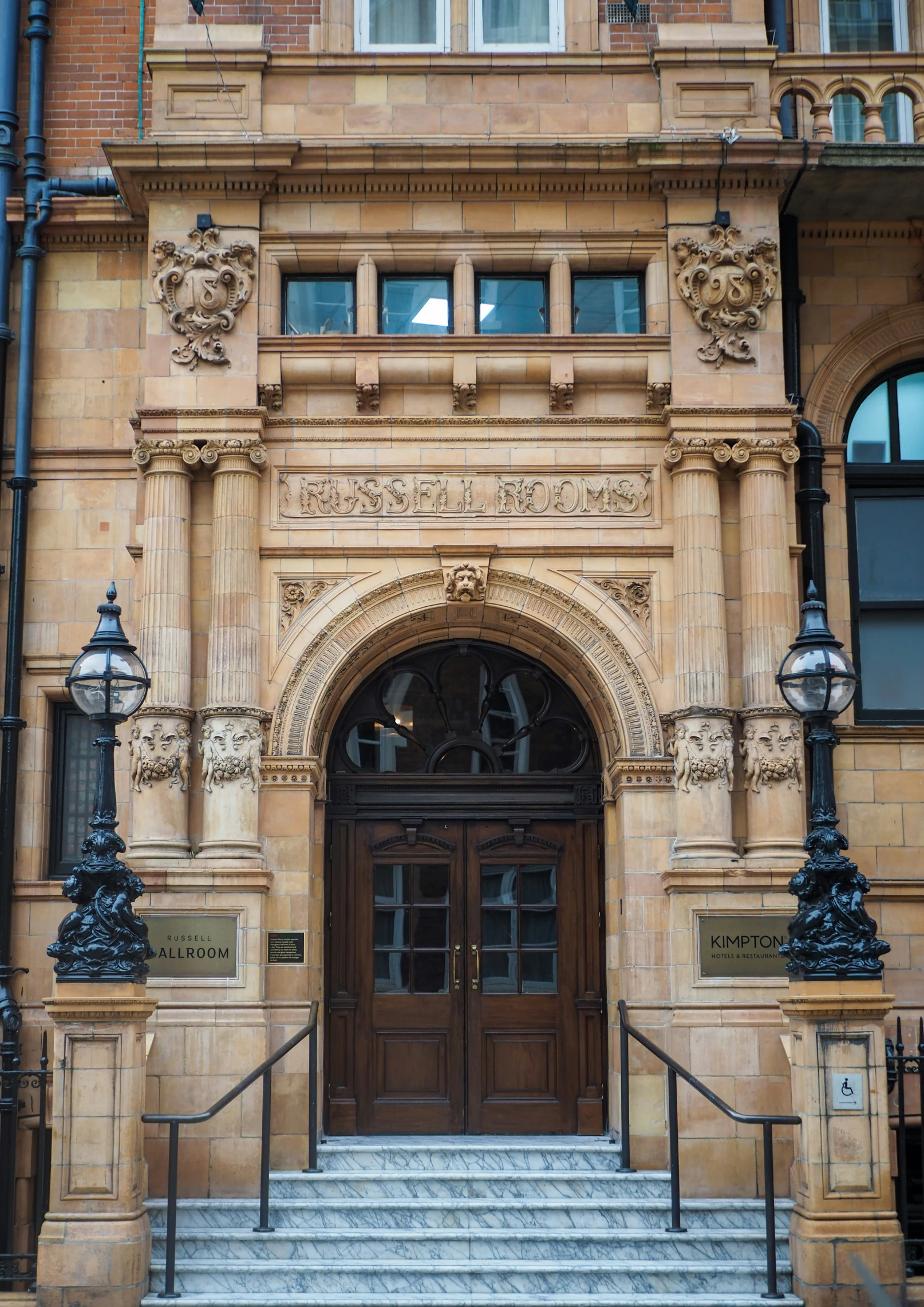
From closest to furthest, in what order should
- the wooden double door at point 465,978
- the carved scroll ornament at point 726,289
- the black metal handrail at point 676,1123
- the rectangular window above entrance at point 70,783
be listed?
1. the black metal handrail at point 676,1123
2. the carved scroll ornament at point 726,289
3. the wooden double door at point 465,978
4. the rectangular window above entrance at point 70,783

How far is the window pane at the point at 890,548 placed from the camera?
1425cm

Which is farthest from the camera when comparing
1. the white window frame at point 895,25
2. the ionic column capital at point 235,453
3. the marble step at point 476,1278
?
the white window frame at point 895,25

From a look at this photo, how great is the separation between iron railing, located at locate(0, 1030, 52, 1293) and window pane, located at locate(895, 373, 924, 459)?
30.7 feet

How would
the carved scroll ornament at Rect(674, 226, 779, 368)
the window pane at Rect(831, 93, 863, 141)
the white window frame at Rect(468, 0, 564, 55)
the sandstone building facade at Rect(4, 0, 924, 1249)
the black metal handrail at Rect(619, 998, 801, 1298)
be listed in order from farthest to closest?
the window pane at Rect(831, 93, 863, 141) < the white window frame at Rect(468, 0, 564, 55) < the carved scroll ornament at Rect(674, 226, 779, 368) < the sandstone building facade at Rect(4, 0, 924, 1249) < the black metal handrail at Rect(619, 998, 801, 1298)

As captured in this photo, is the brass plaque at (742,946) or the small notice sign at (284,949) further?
the small notice sign at (284,949)

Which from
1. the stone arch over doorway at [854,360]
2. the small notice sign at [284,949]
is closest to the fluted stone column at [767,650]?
the stone arch over doorway at [854,360]

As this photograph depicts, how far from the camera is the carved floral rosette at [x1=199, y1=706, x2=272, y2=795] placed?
40.9 ft

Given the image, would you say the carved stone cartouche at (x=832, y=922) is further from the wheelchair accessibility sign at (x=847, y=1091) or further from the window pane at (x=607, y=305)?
the window pane at (x=607, y=305)

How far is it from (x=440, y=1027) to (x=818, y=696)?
483cm

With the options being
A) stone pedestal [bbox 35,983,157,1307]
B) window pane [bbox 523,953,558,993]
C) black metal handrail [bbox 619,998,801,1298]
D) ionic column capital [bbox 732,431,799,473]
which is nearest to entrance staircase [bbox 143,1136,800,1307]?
black metal handrail [bbox 619,998,801,1298]

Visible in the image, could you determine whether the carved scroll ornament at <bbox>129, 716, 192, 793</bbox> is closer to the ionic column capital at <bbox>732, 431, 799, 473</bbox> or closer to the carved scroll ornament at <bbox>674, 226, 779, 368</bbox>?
the ionic column capital at <bbox>732, 431, 799, 473</bbox>

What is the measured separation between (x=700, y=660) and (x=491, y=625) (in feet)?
6.45

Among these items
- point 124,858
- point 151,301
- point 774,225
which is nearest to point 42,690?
point 124,858

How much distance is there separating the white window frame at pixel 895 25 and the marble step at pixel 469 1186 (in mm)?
10596
